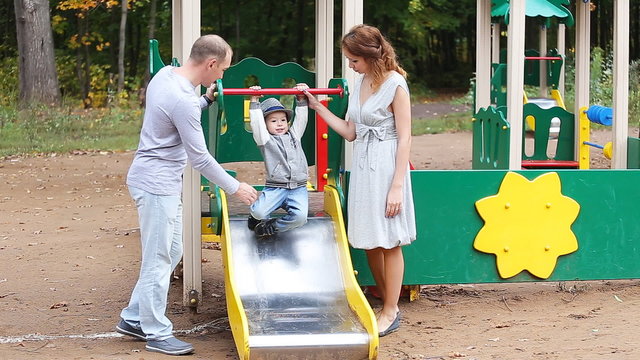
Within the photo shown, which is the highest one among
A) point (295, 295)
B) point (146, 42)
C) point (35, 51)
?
point (146, 42)

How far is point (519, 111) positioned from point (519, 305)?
56.7 inches

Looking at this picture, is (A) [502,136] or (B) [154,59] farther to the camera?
(A) [502,136]

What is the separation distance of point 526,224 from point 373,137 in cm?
140

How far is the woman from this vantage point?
575 cm

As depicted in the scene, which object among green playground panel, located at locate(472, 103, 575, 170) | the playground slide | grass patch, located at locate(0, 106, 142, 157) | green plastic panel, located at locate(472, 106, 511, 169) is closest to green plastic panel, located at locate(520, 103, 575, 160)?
green playground panel, located at locate(472, 103, 575, 170)

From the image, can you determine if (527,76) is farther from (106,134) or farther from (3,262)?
(3,262)

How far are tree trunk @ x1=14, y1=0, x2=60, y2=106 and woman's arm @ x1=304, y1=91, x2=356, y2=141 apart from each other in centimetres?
1446

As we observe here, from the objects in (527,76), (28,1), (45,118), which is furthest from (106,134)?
(527,76)

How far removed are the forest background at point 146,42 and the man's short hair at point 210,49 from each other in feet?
41.1

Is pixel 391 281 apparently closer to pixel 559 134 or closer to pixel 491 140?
pixel 491 140

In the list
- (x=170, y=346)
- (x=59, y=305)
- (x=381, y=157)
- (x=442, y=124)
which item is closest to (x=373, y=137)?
(x=381, y=157)

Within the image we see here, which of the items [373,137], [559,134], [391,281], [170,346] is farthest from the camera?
[559,134]

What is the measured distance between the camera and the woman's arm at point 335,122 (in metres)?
6.02

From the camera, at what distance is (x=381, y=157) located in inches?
229
